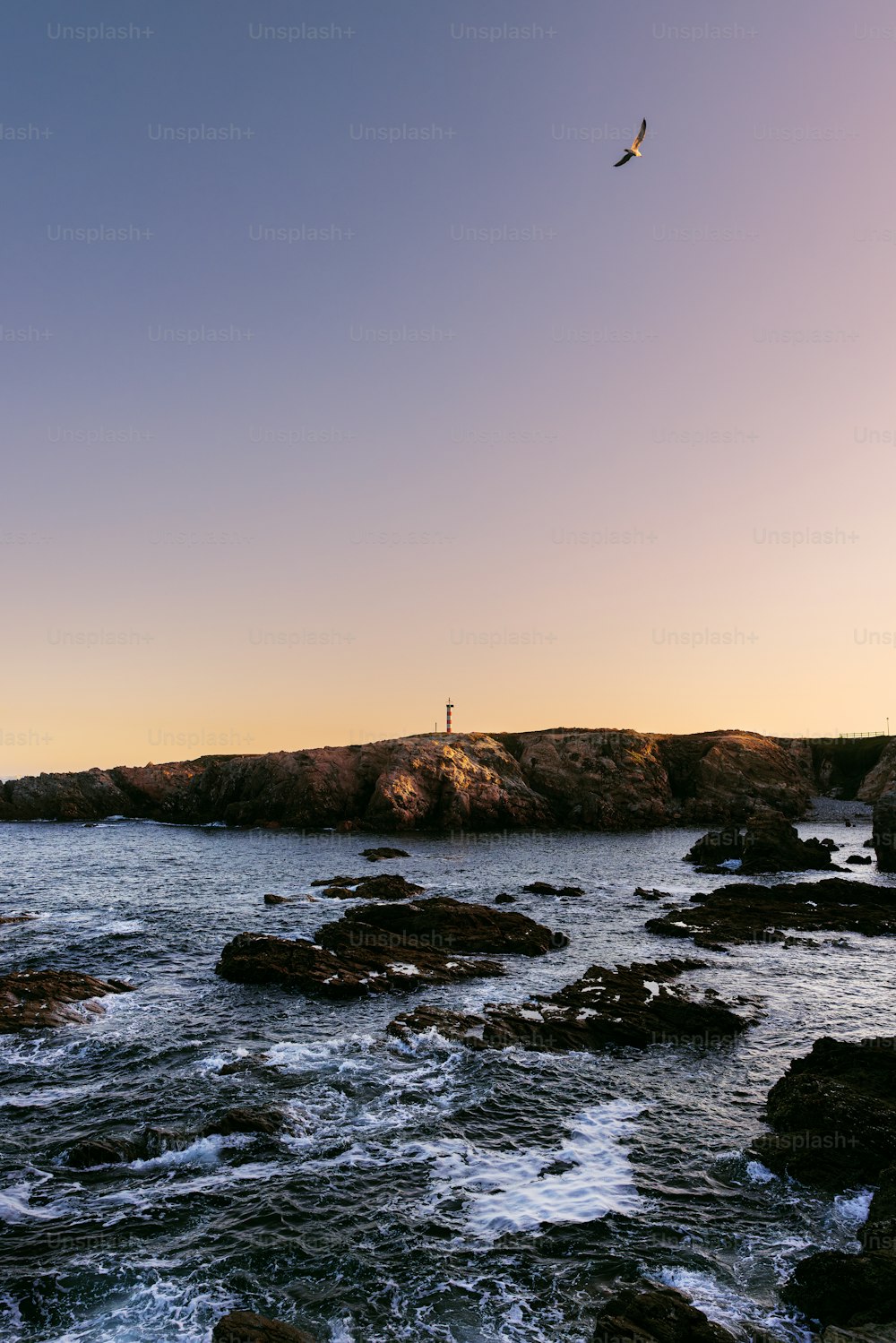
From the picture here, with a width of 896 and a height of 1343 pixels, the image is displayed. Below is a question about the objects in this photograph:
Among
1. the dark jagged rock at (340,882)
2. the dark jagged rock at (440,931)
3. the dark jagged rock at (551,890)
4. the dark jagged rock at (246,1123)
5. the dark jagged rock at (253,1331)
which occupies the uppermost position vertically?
the dark jagged rock at (253,1331)

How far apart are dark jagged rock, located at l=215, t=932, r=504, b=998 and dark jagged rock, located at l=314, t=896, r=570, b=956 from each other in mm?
1819

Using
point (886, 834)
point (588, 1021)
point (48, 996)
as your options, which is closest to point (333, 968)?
point (48, 996)

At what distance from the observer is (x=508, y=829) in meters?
96.3

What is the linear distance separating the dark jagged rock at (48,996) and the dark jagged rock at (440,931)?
9.53 meters

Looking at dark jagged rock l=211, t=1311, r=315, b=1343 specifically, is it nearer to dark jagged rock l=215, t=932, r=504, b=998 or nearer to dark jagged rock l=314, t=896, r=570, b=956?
dark jagged rock l=215, t=932, r=504, b=998

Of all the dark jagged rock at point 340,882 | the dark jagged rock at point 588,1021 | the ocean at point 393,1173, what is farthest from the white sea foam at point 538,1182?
the dark jagged rock at point 340,882

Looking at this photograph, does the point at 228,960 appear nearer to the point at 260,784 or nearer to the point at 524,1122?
the point at 524,1122

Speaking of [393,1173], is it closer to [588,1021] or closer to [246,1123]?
[246,1123]

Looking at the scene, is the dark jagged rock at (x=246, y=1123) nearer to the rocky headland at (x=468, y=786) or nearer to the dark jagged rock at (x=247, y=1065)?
the dark jagged rock at (x=247, y=1065)

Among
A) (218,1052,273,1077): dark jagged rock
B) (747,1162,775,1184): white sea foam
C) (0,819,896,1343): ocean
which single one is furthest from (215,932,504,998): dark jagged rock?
(747,1162,775,1184): white sea foam

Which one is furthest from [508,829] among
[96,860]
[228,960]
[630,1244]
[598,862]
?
[630,1244]

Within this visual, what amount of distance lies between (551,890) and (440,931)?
1479 centimetres

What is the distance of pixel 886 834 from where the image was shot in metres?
56.0

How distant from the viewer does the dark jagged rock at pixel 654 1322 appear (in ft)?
31.2
